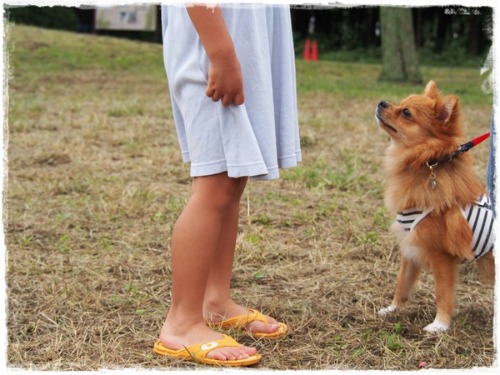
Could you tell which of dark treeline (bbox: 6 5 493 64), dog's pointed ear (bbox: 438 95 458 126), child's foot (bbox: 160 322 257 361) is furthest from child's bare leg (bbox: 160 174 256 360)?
dark treeline (bbox: 6 5 493 64)

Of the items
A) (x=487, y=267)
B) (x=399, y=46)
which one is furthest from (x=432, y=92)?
(x=399, y=46)

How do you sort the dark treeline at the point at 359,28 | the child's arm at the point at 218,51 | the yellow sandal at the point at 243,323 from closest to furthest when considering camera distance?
the child's arm at the point at 218,51
the yellow sandal at the point at 243,323
the dark treeline at the point at 359,28

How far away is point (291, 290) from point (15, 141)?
3.88 m

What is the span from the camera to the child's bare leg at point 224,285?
2.59m

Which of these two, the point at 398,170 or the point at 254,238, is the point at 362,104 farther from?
the point at 398,170

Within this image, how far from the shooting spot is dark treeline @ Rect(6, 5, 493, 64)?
22.2 metres

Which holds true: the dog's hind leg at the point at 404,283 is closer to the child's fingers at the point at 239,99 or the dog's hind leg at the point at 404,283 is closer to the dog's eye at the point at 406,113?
the dog's eye at the point at 406,113

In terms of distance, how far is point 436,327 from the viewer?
2688 mm

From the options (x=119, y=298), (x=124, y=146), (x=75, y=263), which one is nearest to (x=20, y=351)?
(x=119, y=298)

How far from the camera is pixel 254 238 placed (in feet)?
12.2

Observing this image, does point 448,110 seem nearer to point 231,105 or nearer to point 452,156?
point 452,156

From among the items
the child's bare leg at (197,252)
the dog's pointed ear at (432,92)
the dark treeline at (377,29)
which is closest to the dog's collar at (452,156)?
the dog's pointed ear at (432,92)

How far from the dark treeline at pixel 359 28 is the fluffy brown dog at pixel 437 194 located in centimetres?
1857

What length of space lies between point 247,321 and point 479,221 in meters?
0.91
